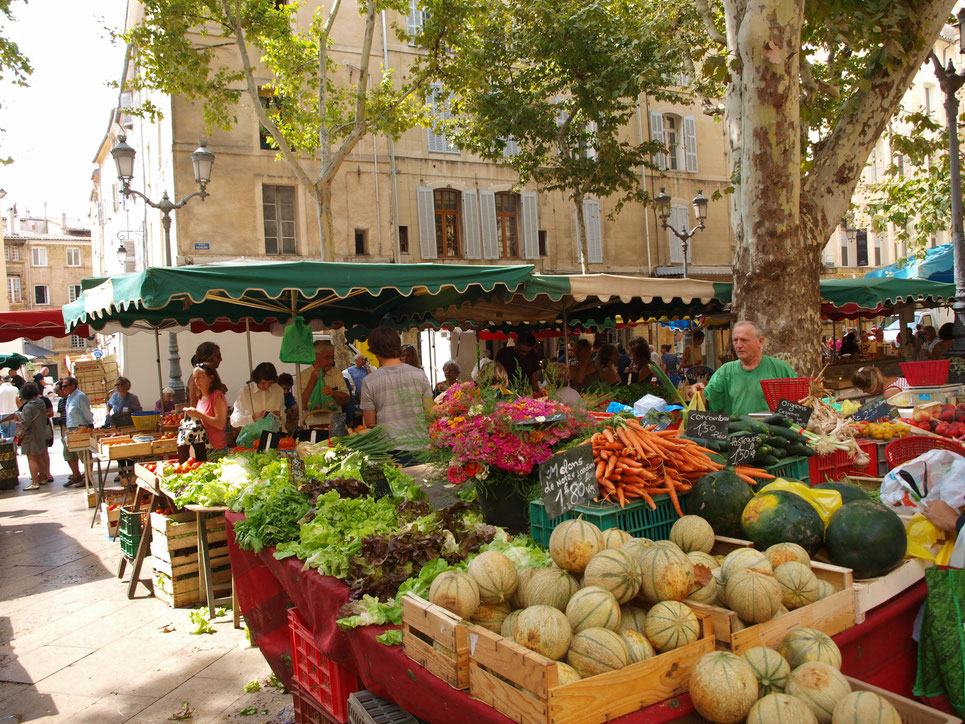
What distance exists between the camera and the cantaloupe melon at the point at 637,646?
6.19ft

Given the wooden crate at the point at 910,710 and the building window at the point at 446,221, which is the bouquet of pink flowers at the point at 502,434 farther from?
the building window at the point at 446,221

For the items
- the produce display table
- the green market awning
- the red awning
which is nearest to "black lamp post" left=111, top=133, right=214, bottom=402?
the red awning

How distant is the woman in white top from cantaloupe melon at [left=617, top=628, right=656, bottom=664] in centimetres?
547

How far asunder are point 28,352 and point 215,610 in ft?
92.4

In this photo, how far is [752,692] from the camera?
180cm

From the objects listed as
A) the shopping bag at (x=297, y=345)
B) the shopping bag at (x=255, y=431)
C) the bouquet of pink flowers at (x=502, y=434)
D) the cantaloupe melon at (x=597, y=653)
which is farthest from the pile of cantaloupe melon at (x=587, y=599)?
the shopping bag at (x=297, y=345)

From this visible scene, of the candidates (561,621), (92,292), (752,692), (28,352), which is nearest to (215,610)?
(92,292)

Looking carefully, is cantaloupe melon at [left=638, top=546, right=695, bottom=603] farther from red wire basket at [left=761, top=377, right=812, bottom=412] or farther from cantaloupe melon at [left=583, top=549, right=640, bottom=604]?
red wire basket at [left=761, top=377, right=812, bottom=412]

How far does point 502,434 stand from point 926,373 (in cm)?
470

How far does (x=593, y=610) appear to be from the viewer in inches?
77.5

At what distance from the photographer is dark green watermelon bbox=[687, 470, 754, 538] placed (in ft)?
8.89

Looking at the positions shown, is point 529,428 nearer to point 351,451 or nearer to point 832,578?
point 832,578

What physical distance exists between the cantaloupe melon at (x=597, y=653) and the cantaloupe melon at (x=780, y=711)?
33cm

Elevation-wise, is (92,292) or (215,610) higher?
(92,292)
